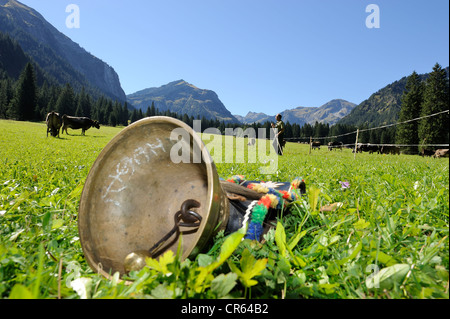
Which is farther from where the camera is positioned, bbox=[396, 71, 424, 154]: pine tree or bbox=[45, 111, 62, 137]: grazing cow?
bbox=[396, 71, 424, 154]: pine tree

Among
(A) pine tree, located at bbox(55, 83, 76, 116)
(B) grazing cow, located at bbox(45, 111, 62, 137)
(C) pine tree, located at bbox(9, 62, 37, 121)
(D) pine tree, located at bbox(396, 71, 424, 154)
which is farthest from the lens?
(A) pine tree, located at bbox(55, 83, 76, 116)

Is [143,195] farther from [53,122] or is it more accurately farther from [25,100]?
[25,100]

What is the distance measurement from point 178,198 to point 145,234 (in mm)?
424

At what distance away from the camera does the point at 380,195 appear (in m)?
2.55

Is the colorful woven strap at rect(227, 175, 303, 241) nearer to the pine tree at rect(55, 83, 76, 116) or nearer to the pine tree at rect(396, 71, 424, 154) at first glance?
the pine tree at rect(396, 71, 424, 154)

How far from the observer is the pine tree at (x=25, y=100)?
2571 inches

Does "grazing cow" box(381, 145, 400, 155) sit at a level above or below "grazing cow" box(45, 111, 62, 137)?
below

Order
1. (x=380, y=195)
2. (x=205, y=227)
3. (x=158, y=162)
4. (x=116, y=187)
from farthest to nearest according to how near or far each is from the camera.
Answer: (x=380, y=195) → (x=158, y=162) → (x=116, y=187) → (x=205, y=227)

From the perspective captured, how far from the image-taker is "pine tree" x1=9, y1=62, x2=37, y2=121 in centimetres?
6531

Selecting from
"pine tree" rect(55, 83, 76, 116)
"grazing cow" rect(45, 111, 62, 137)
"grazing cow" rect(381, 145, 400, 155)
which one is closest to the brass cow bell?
"grazing cow" rect(45, 111, 62, 137)

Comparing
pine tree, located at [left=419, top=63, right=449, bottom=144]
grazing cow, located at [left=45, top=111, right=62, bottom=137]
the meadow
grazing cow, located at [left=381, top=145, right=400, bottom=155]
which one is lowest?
the meadow

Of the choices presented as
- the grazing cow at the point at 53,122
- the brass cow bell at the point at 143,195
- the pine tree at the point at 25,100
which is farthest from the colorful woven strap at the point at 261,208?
the pine tree at the point at 25,100
